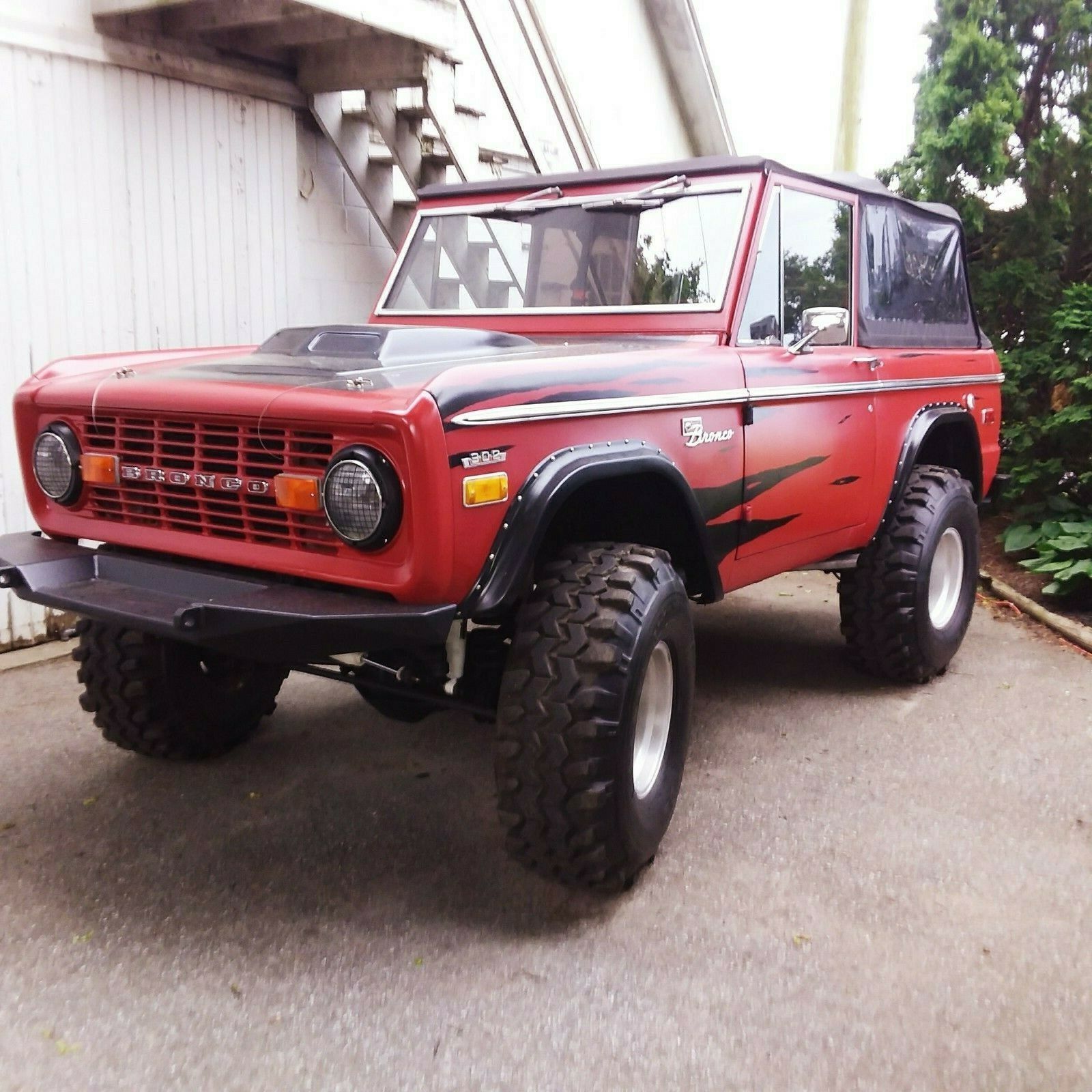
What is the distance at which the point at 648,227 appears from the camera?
11.9 ft

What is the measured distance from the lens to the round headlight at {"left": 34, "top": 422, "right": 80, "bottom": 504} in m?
2.93

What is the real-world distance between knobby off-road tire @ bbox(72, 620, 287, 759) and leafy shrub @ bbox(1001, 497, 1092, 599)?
13.6 ft

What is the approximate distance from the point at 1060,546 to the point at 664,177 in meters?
3.40

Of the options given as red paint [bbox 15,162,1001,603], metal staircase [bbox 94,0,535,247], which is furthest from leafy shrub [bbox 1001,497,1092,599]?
metal staircase [bbox 94,0,535,247]

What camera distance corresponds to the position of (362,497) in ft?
7.68

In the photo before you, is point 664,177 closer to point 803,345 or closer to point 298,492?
point 803,345

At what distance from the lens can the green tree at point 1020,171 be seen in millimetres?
6945

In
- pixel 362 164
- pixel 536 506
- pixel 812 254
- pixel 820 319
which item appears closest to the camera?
pixel 536 506

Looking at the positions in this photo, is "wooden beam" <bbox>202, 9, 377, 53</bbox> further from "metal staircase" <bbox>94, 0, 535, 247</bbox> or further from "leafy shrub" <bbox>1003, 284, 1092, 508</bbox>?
"leafy shrub" <bbox>1003, 284, 1092, 508</bbox>

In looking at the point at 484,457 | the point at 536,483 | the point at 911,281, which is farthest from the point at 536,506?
the point at 911,281

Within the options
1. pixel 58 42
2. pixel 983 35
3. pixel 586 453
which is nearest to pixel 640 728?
pixel 586 453

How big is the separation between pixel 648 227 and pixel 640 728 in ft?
5.64

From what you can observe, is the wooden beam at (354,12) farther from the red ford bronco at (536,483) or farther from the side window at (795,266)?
the side window at (795,266)

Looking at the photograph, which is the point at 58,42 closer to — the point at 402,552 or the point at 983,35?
the point at 402,552
